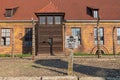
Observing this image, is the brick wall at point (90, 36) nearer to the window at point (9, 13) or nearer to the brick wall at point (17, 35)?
the brick wall at point (17, 35)

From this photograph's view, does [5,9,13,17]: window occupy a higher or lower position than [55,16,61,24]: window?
higher

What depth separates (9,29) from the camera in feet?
138

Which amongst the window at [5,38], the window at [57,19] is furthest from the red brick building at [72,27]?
the window at [57,19]

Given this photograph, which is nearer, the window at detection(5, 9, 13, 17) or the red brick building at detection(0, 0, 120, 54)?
the red brick building at detection(0, 0, 120, 54)

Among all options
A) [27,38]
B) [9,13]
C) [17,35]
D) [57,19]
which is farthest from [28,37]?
[57,19]

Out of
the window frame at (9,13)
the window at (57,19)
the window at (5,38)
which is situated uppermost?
the window frame at (9,13)

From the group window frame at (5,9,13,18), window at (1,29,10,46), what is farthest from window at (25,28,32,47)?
window frame at (5,9,13,18)

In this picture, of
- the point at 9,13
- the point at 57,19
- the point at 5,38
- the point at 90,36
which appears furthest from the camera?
the point at 9,13

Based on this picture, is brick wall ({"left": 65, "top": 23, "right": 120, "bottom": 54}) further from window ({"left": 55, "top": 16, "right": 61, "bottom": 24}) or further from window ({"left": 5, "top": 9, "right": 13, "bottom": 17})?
window ({"left": 5, "top": 9, "right": 13, "bottom": 17})

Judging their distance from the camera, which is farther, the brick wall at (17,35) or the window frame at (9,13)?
the window frame at (9,13)

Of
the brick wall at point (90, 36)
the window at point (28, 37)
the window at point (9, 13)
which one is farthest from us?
the window at point (9, 13)

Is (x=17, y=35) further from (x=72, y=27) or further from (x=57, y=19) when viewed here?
(x=72, y=27)

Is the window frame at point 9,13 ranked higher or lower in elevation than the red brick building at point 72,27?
higher

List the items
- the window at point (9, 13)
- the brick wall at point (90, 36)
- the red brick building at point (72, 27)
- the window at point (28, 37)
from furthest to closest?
1. the window at point (9, 13)
2. the window at point (28, 37)
3. the brick wall at point (90, 36)
4. the red brick building at point (72, 27)
